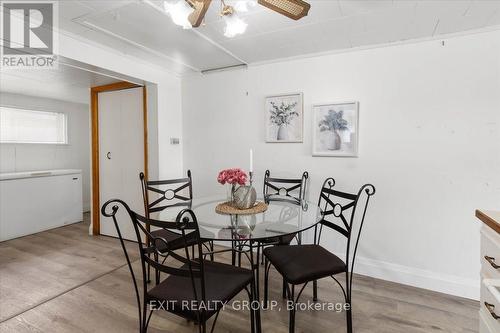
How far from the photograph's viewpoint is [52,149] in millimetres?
4617

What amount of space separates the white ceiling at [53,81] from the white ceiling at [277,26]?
2.24 feet

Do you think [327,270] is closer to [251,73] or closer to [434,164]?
[434,164]

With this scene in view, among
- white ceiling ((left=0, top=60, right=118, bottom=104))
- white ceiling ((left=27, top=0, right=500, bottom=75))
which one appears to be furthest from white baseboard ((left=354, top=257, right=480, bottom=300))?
white ceiling ((left=0, top=60, right=118, bottom=104))

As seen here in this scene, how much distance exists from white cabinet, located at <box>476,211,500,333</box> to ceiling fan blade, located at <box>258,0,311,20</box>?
4.32 ft

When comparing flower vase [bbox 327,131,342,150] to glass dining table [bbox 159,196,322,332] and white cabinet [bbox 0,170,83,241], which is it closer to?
glass dining table [bbox 159,196,322,332]

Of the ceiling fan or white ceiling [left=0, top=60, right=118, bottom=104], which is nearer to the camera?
the ceiling fan

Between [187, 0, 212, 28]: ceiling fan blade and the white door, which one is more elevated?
[187, 0, 212, 28]: ceiling fan blade

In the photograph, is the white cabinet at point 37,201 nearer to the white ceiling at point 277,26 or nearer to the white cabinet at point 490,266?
the white ceiling at point 277,26

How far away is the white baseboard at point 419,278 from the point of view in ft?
7.13

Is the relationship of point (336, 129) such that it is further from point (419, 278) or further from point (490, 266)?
point (490, 266)

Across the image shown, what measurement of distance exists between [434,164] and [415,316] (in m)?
1.25

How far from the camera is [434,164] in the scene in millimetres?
2281

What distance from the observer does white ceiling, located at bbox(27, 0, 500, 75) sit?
1.81 m

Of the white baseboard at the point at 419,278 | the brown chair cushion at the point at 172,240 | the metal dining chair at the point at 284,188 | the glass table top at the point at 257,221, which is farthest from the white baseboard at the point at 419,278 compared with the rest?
the brown chair cushion at the point at 172,240
